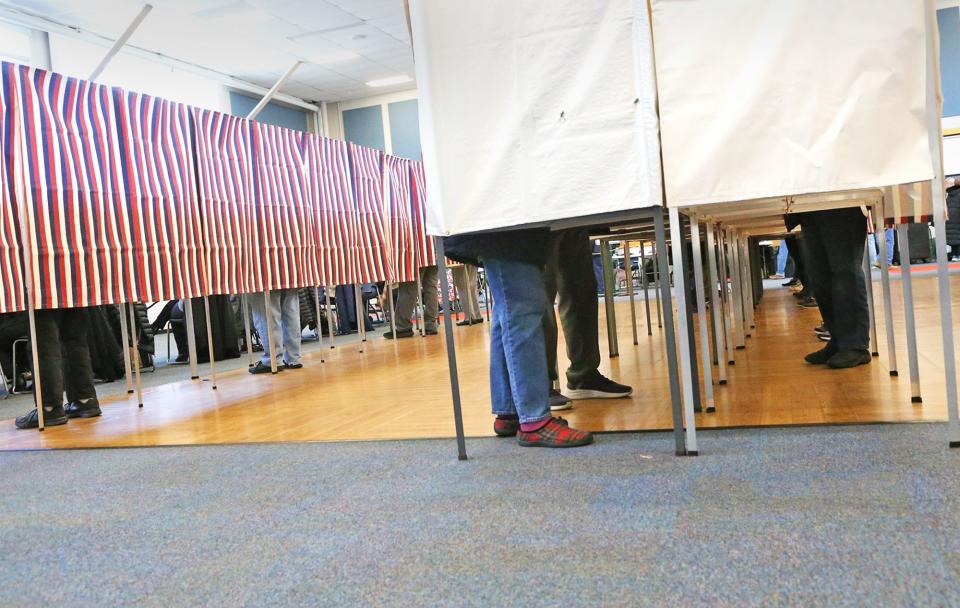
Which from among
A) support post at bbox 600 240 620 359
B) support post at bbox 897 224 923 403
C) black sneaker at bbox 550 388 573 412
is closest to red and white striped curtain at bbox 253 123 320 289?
support post at bbox 600 240 620 359

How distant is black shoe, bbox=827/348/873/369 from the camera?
8.80 ft

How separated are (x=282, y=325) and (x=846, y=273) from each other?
10.8 ft

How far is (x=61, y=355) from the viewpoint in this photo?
329 centimetres

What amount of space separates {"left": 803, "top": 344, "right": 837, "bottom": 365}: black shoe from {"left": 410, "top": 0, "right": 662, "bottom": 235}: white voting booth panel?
4.70ft

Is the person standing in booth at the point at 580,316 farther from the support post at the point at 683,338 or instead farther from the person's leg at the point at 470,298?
the person's leg at the point at 470,298

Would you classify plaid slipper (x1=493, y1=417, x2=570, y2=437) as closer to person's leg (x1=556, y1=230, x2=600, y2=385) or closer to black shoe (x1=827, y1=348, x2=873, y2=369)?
person's leg (x1=556, y1=230, x2=600, y2=385)

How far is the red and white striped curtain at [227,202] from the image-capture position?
4.04 metres

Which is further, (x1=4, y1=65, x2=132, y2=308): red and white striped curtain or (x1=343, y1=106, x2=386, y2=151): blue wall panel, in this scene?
(x1=343, y1=106, x2=386, y2=151): blue wall panel

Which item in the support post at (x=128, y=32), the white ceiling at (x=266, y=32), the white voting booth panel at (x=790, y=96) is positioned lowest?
the white voting booth panel at (x=790, y=96)

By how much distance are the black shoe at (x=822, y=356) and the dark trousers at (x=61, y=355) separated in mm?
2829

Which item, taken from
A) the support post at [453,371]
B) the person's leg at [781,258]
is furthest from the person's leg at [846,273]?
the person's leg at [781,258]

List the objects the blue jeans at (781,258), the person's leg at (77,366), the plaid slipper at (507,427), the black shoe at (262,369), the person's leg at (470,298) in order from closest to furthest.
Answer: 1. the plaid slipper at (507,427)
2. the person's leg at (77,366)
3. the black shoe at (262,369)
4. the person's leg at (470,298)
5. the blue jeans at (781,258)

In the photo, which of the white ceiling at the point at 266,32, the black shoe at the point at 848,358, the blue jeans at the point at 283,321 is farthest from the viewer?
the white ceiling at the point at 266,32

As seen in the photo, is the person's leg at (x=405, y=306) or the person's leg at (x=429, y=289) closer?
the person's leg at (x=405, y=306)
